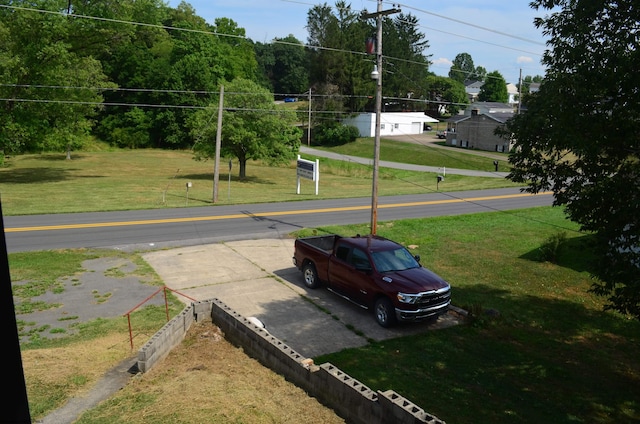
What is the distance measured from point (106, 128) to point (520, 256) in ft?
223

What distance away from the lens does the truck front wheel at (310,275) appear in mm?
15008

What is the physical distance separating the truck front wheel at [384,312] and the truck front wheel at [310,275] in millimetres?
2787

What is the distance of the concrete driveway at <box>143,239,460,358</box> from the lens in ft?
39.1

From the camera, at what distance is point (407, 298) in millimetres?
11875

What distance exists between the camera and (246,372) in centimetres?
854

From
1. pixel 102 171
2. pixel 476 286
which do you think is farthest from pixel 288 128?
pixel 476 286

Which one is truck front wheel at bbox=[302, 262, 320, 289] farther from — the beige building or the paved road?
the beige building

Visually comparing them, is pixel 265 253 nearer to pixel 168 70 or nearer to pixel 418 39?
pixel 168 70

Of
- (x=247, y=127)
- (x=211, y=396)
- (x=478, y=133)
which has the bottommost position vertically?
(x=211, y=396)

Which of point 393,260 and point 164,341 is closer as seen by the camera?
point 164,341

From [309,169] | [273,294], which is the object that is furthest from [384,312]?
[309,169]

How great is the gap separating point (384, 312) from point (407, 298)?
738 millimetres

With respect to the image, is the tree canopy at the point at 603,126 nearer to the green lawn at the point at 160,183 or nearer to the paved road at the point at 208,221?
the paved road at the point at 208,221

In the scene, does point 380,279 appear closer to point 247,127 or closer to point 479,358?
point 479,358
